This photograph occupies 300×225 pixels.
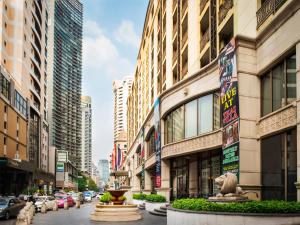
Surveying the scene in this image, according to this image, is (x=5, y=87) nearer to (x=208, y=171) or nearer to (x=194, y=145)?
(x=194, y=145)

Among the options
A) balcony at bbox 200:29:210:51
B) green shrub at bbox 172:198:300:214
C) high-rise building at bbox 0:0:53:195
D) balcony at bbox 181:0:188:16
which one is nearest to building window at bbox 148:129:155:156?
balcony at bbox 181:0:188:16

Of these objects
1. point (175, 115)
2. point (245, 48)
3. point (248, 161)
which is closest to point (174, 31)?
point (175, 115)

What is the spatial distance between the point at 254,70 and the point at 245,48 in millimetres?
1217

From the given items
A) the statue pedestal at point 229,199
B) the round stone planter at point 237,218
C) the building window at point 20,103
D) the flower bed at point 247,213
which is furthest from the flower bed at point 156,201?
the building window at point 20,103

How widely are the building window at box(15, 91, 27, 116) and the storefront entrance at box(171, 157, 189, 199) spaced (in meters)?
44.7

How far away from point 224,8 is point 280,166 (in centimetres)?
1114

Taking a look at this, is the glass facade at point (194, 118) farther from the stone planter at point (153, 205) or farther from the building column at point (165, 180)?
the stone planter at point (153, 205)

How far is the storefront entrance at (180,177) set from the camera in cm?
3362

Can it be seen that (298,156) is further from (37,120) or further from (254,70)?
(37,120)

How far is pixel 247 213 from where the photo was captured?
16141 mm

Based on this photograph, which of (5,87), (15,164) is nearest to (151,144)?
(15,164)

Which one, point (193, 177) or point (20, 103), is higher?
point (20, 103)

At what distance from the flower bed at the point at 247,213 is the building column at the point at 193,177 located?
14.0 m

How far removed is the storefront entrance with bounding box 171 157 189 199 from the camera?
110ft
